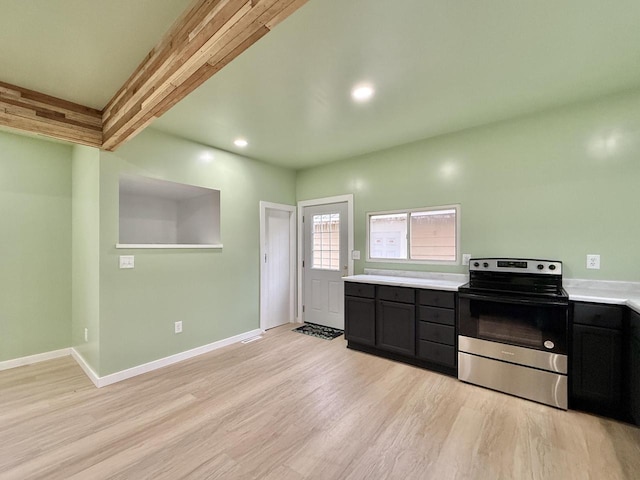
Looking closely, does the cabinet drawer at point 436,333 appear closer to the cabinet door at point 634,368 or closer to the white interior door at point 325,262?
the cabinet door at point 634,368

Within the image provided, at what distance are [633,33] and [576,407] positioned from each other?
2.67 meters

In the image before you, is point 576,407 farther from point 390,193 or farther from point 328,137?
point 328,137

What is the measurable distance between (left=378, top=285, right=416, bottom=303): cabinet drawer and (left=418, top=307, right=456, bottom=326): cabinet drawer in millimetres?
155

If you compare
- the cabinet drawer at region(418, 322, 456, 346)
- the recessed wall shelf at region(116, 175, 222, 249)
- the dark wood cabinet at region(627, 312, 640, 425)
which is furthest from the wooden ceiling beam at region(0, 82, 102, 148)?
the dark wood cabinet at region(627, 312, 640, 425)

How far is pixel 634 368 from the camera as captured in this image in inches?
76.8

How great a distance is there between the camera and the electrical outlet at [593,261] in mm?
2498

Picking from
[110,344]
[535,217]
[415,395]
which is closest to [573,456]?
[415,395]

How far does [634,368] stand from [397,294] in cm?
181

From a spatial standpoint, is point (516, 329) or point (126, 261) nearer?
point (516, 329)

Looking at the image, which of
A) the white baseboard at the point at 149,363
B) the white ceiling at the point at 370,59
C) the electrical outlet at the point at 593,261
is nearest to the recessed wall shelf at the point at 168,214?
the white ceiling at the point at 370,59

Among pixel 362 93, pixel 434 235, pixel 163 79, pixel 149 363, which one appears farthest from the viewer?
pixel 434 235

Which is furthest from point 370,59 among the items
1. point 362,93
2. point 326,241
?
point 326,241

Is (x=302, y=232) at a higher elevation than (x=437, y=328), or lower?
higher

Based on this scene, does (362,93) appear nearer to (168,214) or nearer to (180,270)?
(180,270)
